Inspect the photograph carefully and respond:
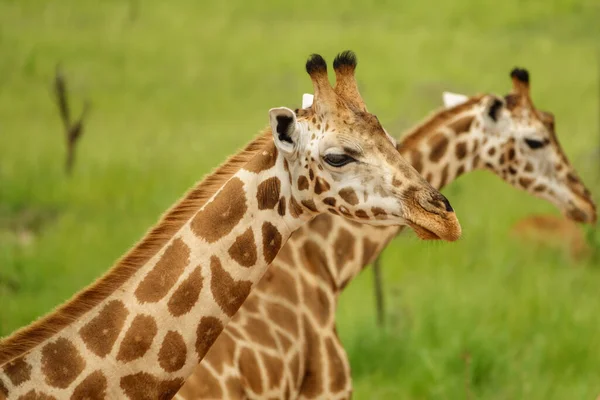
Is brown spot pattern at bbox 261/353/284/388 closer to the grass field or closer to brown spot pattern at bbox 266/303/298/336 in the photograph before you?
brown spot pattern at bbox 266/303/298/336

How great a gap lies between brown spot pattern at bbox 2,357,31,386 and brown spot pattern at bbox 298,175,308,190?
4.15ft

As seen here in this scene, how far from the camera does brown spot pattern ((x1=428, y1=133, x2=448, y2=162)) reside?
6043 mm

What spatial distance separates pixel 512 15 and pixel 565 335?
1152 centimetres

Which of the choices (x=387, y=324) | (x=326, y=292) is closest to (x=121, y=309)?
(x=326, y=292)

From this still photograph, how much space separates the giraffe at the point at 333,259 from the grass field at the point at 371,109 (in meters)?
0.81

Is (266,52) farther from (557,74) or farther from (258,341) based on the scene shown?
(258,341)

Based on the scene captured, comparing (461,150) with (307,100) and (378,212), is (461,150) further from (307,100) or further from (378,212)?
(378,212)

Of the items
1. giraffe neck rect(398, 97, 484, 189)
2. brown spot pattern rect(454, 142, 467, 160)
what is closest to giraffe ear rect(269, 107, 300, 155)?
giraffe neck rect(398, 97, 484, 189)

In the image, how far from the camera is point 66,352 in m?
3.86

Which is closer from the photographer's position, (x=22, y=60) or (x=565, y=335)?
(x=565, y=335)

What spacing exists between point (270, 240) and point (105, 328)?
743mm

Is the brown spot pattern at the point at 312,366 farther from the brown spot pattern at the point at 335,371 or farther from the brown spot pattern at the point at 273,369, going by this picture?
the brown spot pattern at the point at 273,369

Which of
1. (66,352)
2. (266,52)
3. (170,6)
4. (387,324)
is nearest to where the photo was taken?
(66,352)

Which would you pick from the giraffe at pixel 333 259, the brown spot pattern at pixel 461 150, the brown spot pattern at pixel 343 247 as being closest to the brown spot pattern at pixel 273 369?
the giraffe at pixel 333 259
